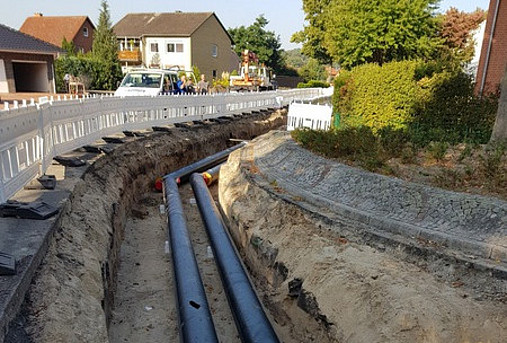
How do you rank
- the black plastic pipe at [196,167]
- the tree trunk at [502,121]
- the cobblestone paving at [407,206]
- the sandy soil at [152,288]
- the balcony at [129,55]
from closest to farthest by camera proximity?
the cobblestone paving at [407,206] → the sandy soil at [152,288] → the tree trunk at [502,121] → the black plastic pipe at [196,167] → the balcony at [129,55]

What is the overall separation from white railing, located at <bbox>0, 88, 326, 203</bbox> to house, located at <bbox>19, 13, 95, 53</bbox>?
3115 cm

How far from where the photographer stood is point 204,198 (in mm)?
6809

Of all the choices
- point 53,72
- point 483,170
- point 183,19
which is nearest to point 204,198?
point 483,170

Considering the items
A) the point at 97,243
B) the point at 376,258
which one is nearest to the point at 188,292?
the point at 97,243

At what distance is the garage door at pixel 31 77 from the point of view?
23.9 m

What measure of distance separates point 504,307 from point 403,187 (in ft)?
5.92

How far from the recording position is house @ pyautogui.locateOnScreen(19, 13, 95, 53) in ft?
124

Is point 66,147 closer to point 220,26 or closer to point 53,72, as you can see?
point 53,72

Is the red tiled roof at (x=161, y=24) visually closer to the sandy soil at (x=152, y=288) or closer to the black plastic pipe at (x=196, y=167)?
the black plastic pipe at (x=196, y=167)

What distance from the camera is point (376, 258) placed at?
3.76 m

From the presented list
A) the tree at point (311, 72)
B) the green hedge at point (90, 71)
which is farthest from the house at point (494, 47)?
the tree at point (311, 72)

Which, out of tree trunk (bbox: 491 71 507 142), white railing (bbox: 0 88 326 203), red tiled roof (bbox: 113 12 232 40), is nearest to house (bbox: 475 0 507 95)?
tree trunk (bbox: 491 71 507 142)

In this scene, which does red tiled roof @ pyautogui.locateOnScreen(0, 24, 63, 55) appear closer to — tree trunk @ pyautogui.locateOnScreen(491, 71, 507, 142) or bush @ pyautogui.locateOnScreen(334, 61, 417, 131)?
bush @ pyautogui.locateOnScreen(334, 61, 417, 131)

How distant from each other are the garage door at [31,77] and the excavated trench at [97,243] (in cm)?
1838
